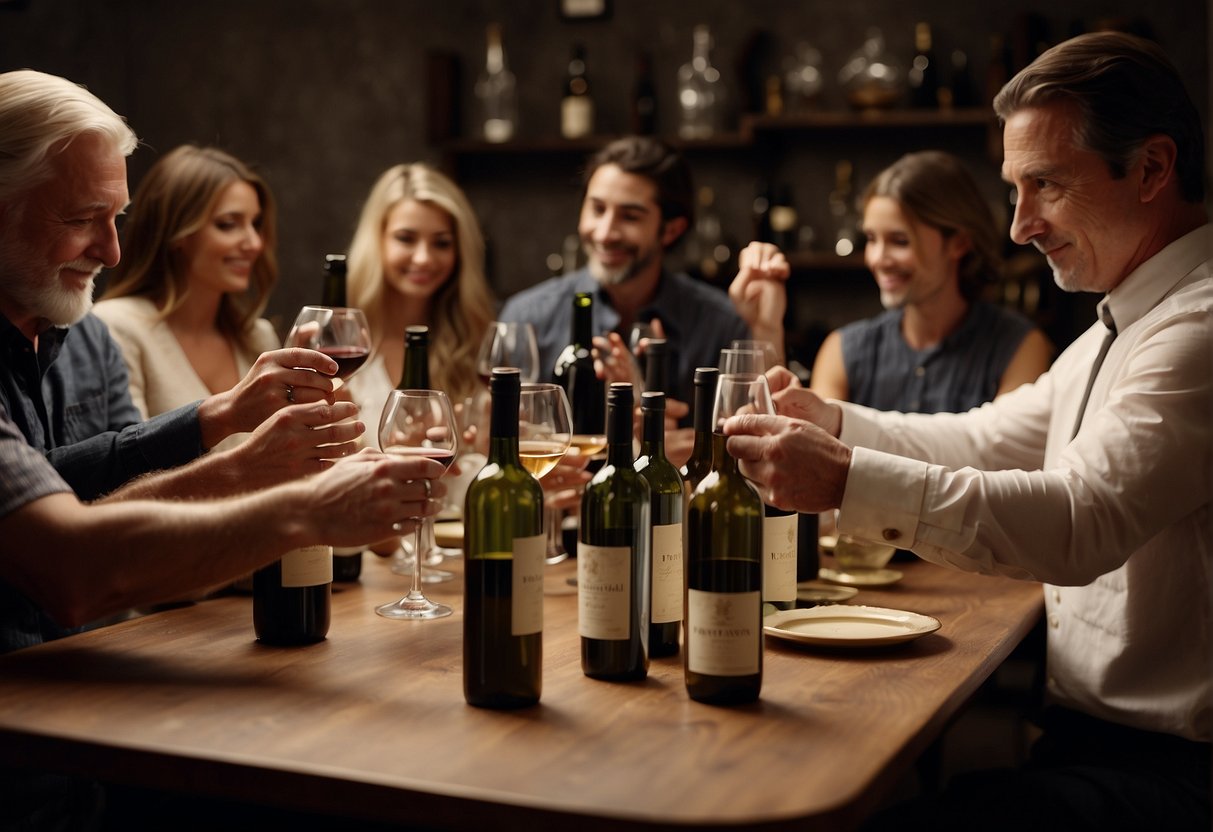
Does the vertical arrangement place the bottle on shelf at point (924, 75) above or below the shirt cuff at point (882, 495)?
above

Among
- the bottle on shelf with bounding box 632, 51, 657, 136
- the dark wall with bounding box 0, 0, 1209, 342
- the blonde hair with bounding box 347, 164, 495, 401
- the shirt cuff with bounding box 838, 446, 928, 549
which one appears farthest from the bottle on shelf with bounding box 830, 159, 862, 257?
the shirt cuff with bounding box 838, 446, 928, 549

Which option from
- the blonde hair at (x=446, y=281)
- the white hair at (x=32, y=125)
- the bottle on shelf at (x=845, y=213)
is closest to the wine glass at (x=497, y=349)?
the white hair at (x=32, y=125)

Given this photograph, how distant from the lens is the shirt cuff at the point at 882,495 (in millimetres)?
Answer: 1581

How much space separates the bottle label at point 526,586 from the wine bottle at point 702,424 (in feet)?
0.83

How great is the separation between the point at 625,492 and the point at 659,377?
0.42 m

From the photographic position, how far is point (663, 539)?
150cm

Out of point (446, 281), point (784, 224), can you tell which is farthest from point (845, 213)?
point (446, 281)

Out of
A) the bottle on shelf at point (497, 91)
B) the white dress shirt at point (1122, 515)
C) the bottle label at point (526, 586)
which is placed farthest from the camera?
the bottle on shelf at point (497, 91)

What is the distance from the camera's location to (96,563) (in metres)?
1.38

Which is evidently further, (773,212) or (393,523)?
(773,212)

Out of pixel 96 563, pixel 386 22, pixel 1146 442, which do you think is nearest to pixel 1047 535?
pixel 1146 442

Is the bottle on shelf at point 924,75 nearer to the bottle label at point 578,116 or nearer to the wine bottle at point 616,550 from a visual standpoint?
the bottle label at point 578,116

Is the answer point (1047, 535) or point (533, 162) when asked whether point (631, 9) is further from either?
point (1047, 535)

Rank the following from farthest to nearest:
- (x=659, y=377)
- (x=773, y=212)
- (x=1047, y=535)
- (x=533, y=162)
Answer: (x=533, y=162)
(x=773, y=212)
(x=659, y=377)
(x=1047, y=535)
